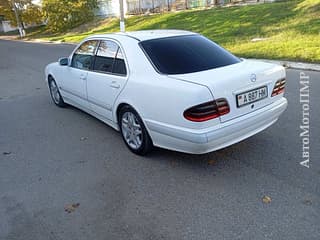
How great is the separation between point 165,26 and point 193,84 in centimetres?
1846

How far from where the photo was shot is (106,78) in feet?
13.5

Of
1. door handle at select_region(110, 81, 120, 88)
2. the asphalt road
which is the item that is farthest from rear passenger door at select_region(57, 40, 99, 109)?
door handle at select_region(110, 81, 120, 88)

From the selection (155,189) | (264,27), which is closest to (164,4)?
(264,27)

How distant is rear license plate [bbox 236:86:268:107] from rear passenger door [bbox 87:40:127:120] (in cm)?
142

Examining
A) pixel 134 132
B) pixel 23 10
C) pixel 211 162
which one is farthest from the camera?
pixel 23 10

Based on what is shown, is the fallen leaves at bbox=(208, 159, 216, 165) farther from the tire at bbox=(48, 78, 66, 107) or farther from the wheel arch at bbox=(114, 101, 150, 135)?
the tire at bbox=(48, 78, 66, 107)

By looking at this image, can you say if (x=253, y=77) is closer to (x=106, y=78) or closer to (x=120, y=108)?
(x=120, y=108)

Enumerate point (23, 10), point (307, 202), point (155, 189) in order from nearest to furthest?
point (307, 202) → point (155, 189) → point (23, 10)

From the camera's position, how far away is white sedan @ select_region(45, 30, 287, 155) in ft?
9.90

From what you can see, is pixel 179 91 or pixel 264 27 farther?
pixel 264 27

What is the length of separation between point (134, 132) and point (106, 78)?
0.87 metres

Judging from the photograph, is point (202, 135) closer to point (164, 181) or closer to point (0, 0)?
point (164, 181)

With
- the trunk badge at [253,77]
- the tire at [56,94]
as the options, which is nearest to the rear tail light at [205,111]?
the trunk badge at [253,77]

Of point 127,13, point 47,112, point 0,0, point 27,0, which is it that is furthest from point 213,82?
point 0,0
